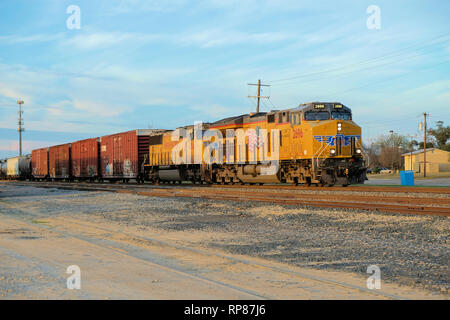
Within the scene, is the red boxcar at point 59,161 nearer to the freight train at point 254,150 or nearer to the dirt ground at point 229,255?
the freight train at point 254,150

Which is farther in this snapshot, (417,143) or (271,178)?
(417,143)

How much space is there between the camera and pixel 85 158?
4541 centimetres

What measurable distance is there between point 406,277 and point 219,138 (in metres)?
22.1

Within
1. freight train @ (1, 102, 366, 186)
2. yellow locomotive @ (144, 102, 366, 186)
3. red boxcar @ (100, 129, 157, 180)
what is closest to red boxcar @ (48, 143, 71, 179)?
red boxcar @ (100, 129, 157, 180)

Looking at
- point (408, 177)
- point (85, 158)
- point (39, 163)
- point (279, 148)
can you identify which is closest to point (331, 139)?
point (279, 148)

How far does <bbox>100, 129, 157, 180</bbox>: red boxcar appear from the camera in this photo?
36906mm

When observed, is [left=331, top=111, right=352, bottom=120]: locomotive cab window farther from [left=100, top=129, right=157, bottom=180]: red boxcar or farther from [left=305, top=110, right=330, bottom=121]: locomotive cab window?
[left=100, top=129, right=157, bottom=180]: red boxcar

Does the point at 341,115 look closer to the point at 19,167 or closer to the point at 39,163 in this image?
the point at 39,163

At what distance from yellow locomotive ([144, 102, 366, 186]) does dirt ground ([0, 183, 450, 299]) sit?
7.56 meters

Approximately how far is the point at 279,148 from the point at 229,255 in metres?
15.7

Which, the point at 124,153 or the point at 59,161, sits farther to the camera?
the point at 59,161

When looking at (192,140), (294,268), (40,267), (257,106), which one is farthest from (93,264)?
(257,106)

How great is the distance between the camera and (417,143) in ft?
411

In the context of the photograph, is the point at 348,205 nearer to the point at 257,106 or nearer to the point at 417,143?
the point at 257,106
